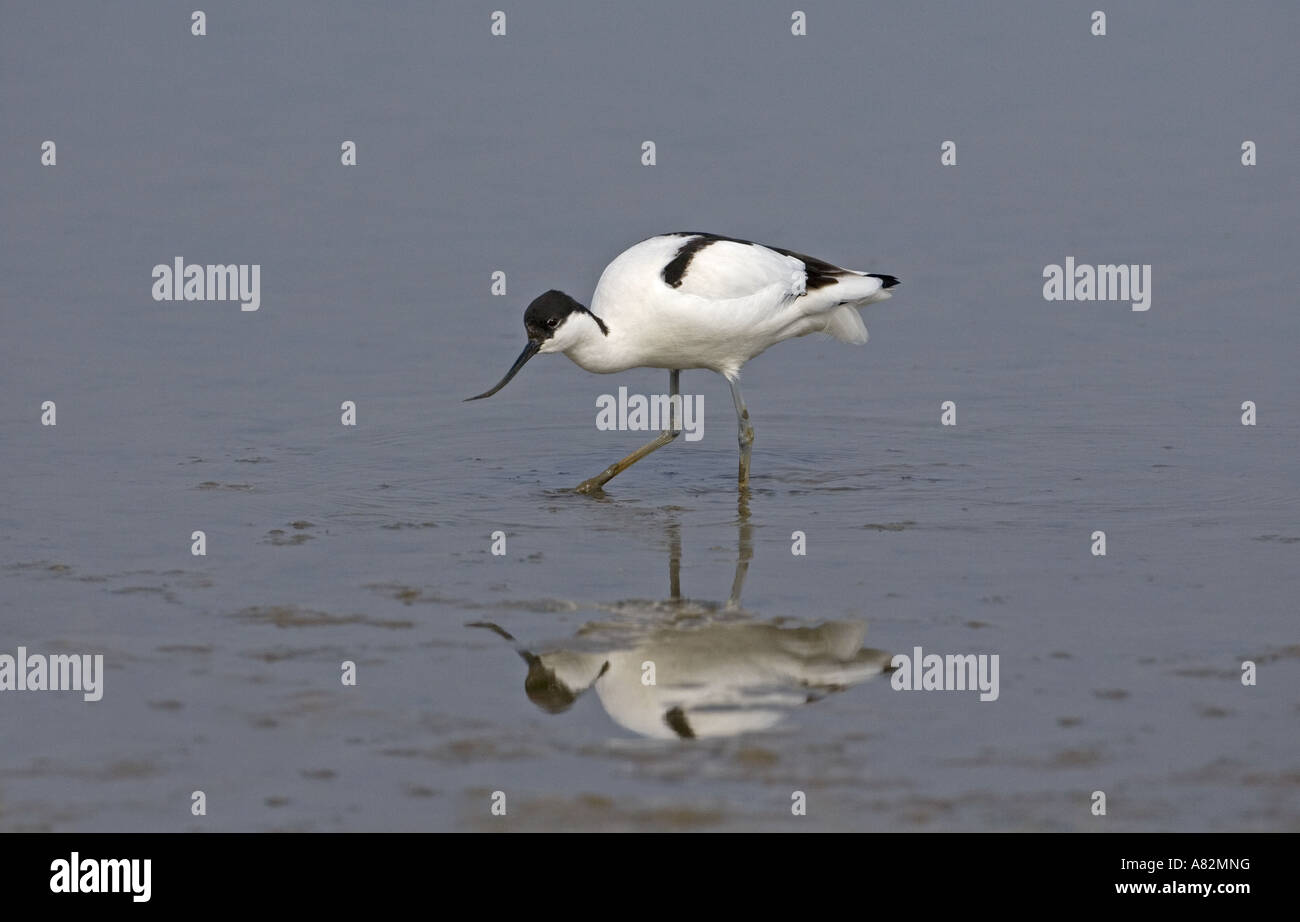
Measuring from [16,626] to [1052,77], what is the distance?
13576mm

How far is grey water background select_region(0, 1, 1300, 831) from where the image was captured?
632 cm

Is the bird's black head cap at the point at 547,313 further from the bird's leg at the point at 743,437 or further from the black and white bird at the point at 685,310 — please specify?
the bird's leg at the point at 743,437

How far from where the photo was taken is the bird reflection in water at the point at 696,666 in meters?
6.70

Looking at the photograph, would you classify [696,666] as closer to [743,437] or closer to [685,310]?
[685,310]

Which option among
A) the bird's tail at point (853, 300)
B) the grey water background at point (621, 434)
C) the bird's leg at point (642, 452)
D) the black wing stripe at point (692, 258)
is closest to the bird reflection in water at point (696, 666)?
the grey water background at point (621, 434)

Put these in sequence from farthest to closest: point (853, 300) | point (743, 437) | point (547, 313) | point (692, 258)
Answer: point (853, 300) → point (743, 437) → point (692, 258) → point (547, 313)

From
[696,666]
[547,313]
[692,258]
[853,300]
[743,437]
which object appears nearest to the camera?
[696,666]

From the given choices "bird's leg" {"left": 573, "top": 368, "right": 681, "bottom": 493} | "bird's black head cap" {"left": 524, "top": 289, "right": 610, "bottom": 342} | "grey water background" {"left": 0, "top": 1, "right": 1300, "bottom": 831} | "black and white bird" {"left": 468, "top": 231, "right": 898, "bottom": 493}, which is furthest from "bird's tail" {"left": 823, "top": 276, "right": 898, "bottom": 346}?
"bird's black head cap" {"left": 524, "top": 289, "right": 610, "bottom": 342}

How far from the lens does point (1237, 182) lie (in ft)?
53.5

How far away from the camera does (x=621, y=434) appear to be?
37.5 feet

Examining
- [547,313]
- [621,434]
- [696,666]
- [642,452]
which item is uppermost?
[547,313]

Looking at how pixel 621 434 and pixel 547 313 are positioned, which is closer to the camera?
pixel 547 313

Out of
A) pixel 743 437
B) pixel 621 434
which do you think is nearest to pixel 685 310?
pixel 743 437

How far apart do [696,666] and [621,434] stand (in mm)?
4370
